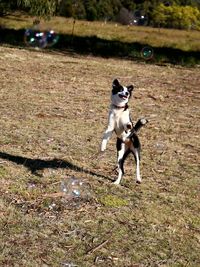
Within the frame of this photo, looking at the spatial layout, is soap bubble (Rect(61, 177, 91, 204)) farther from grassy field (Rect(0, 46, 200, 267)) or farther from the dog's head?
the dog's head

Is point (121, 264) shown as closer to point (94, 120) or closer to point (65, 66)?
point (94, 120)

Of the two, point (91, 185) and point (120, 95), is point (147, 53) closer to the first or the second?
point (91, 185)

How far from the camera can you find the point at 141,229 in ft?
19.6

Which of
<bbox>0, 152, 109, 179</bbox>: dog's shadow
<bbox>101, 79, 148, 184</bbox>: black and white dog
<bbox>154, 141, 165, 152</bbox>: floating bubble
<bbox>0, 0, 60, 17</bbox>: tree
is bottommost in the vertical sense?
<bbox>154, 141, 165, 152</bbox>: floating bubble

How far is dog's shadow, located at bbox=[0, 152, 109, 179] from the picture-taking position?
24.9ft

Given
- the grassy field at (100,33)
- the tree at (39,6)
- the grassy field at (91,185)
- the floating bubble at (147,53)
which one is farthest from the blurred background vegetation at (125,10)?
the grassy field at (91,185)

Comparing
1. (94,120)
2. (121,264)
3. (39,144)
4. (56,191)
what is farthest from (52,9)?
(121,264)

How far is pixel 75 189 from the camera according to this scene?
684cm

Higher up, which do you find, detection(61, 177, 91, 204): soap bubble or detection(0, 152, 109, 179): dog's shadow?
detection(61, 177, 91, 204): soap bubble

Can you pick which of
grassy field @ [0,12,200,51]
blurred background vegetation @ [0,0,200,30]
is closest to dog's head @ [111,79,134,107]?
blurred background vegetation @ [0,0,200,30]

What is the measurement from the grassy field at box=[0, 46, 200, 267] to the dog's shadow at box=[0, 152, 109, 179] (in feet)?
0.05

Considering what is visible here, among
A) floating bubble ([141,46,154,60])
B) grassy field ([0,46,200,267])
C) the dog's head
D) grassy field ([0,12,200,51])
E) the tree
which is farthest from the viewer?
grassy field ([0,12,200,51])

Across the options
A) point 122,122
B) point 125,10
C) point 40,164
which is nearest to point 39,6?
point 40,164

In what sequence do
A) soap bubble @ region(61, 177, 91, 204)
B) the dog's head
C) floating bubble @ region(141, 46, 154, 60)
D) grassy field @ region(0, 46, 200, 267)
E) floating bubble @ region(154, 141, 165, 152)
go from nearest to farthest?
1. grassy field @ region(0, 46, 200, 267)
2. the dog's head
3. soap bubble @ region(61, 177, 91, 204)
4. floating bubble @ region(154, 141, 165, 152)
5. floating bubble @ region(141, 46, 154, 60)
